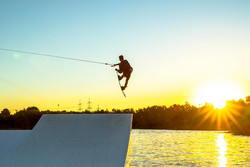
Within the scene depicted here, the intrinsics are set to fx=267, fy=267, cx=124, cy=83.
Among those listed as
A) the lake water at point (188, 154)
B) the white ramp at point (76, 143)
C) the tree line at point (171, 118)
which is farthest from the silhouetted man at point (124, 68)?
the tree line at point (171, 118)

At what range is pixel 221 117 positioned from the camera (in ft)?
367

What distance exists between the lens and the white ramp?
10602mm

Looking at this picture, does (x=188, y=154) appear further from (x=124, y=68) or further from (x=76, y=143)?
(x=76, y=143)

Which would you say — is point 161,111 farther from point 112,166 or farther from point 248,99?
point 112,166

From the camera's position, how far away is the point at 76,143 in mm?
11797

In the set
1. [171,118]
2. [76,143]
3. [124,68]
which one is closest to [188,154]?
[124,68]

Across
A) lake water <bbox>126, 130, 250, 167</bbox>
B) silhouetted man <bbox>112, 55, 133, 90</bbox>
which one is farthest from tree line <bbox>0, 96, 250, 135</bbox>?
silhouetted man <bbox>112, 55, 133, 90</bbox>

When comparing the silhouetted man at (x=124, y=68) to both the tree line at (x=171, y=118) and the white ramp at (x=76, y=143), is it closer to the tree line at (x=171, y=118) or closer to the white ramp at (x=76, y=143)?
the white ramp at (x=76, y=143)

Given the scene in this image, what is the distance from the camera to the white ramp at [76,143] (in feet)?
34.8

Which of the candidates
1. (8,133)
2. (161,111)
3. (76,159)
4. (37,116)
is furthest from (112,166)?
(161,111)

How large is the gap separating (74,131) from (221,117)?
357ft

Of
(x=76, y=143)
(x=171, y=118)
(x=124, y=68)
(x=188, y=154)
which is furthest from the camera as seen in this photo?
(x=171, y=118)

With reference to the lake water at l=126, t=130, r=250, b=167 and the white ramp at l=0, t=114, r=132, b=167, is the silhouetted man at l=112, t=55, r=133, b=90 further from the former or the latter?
the lake water at l=126, t=130, r=250, b=167

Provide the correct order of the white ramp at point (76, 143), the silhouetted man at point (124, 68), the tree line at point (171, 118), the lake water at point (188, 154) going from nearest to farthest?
the white ramp at point (76, 143) → the silhouetted man at point (124, 68) → the lake water at point (188, 154) → the tree line at point (171, 118)
